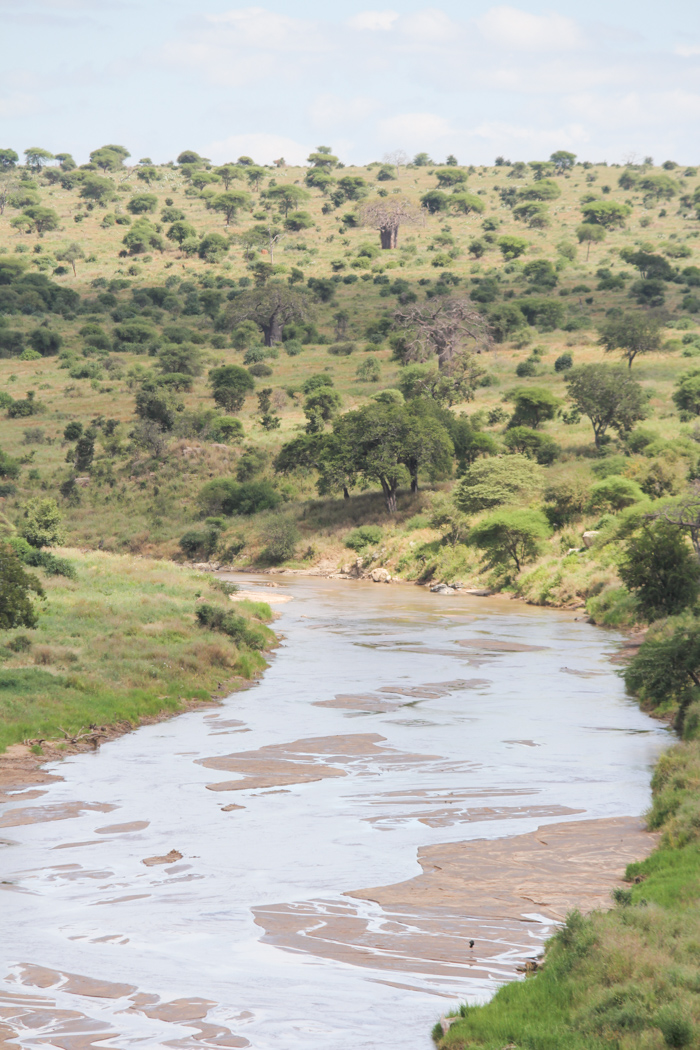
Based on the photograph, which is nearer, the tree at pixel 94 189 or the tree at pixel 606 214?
the tree at pixel 606 214

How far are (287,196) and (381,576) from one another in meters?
122

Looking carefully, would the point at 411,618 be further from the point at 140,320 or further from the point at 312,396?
the point at 140,320

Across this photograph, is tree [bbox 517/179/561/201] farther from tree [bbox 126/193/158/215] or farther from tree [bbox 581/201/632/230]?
tree [bbox 126/193/158/215]

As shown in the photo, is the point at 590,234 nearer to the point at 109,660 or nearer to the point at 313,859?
the point at 109,660

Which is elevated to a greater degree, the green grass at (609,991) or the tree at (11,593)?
the tree at (11,593)

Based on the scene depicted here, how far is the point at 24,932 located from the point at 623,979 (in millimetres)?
7961

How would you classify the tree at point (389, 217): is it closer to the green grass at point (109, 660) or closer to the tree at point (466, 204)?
the tree at point (466, 204)

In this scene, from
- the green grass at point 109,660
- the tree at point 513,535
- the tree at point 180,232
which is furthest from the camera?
the tree at point 180,232

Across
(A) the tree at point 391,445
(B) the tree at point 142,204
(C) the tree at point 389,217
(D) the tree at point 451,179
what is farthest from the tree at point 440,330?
(D) the tree at point 451,179

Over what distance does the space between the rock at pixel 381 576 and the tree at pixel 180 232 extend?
99665mm

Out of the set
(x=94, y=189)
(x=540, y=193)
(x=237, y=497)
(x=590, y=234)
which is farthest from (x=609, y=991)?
(x=94, y=189)

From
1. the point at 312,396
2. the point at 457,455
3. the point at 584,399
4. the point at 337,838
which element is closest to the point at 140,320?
the point at 312,396

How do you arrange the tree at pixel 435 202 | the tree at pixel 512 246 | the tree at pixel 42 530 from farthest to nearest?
the tree at pixel 435 202 → the tree at pixel 512 246 → the tree at pixel 42 530

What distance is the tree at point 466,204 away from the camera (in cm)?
17100
